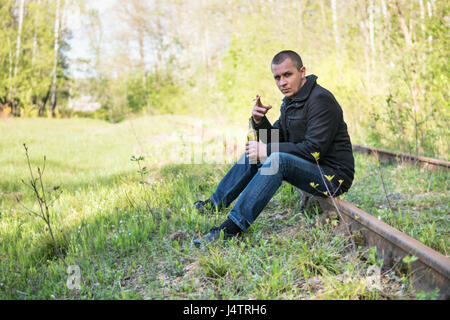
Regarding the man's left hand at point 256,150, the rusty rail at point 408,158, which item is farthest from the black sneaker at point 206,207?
the rusty rail at point 408,158

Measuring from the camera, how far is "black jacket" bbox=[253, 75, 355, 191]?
329cm

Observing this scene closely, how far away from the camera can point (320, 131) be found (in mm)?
3270

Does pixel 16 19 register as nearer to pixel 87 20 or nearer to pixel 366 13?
pixel 87 20

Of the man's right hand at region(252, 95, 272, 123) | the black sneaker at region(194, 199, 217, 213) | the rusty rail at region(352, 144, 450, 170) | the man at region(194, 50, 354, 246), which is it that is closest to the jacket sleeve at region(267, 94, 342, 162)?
the man at region(194, 50, 354, 246)

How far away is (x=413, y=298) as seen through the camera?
2.22 meters

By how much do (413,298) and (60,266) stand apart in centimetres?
262

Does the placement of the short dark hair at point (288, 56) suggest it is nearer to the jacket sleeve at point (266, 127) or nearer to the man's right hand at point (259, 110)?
the man's right hand at point (259, 110)

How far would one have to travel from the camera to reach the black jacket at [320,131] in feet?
10.8

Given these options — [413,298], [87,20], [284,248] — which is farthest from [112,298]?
[87,20]

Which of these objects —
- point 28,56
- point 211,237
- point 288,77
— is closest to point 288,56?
point 288,77

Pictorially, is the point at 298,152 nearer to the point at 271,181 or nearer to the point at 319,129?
the point at 319,129

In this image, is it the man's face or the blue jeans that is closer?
the blue jeans

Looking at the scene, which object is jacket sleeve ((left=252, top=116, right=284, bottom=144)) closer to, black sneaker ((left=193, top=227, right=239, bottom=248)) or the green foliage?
black sneaker ((left=193, top=227, right=239, bottom=248))

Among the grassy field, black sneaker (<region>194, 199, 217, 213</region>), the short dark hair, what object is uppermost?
the short dark hair
